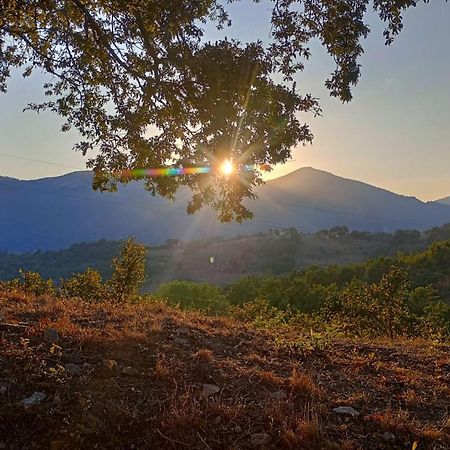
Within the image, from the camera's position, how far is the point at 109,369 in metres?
4.10

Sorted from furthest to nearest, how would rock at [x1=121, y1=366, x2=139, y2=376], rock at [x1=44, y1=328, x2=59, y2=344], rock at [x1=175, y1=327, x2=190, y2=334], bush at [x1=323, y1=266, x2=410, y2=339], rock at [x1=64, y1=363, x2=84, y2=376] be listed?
bush at [x1=323, y1=266, x2=410, y2=339] → rock at [x1=175, y1=327, x2=190, y2=334] → rock at [x1=44, y1=328, x2=59, y2=344] → rock at [x1=121, y1=366, x2=139, y2=376] → rock at [x1=64, y1=363, x2=84, y2=376]

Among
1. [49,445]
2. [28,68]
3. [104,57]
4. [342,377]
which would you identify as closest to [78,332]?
[49,445]

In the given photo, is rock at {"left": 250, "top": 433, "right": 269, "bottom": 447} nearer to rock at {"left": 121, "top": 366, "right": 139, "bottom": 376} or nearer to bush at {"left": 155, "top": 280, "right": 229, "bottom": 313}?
rock at {"left": 121, "top": 366, "right": 139, "bottom": 376}

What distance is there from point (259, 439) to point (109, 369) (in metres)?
1.60

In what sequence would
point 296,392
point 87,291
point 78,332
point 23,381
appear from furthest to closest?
1. point 87,291
2. point 78,332
3. point 296,392
4. point 23,381

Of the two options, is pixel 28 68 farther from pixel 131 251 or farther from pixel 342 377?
pixel 131 251

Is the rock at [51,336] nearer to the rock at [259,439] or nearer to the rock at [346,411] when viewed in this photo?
the rock at [259,439]

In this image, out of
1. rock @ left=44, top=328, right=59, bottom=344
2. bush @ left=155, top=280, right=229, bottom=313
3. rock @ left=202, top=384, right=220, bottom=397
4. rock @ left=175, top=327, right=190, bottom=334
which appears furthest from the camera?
bush @ left=155, top=280, right=229, bottom=313

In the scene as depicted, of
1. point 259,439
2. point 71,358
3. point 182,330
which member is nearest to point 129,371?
point 71,358

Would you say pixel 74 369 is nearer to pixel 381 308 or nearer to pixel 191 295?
pixel 381 308

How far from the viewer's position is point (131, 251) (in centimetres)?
1650

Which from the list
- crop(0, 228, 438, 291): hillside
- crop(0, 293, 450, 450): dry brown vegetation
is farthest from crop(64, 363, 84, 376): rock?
crop(0, 228, 438, 291): hillside

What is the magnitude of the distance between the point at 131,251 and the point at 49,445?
44.8 ft

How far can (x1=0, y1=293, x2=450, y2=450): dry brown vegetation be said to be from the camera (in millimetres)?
3188
